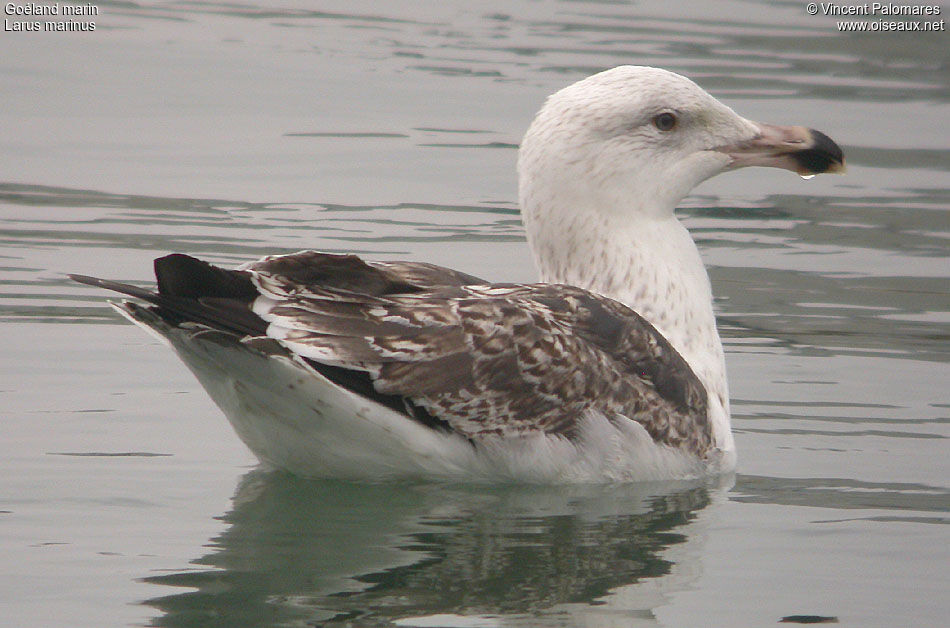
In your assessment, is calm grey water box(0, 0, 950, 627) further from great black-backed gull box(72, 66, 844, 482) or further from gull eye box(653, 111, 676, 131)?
gull eye box(653, 111, 676, 131)

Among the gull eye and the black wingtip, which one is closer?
the black wingtip

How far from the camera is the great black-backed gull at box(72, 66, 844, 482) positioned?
639 cm

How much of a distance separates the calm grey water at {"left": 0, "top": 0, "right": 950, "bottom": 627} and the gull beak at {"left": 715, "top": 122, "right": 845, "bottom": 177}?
113 centimetres

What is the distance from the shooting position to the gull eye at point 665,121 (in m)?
7.77

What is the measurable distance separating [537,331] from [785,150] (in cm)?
183

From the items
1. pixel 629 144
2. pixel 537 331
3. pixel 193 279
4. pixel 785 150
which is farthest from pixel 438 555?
pixel 785 150

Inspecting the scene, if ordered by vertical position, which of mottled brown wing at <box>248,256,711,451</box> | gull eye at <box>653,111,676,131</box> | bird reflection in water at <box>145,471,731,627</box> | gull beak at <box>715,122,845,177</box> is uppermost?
gull eye at <box>653,111,676,131</box>

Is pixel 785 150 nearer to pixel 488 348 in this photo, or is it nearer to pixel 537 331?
pixel 537 331

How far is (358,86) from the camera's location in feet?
53.5

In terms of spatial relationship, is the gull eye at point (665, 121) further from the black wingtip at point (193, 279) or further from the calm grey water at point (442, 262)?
the black wingtip at point (193, 279)

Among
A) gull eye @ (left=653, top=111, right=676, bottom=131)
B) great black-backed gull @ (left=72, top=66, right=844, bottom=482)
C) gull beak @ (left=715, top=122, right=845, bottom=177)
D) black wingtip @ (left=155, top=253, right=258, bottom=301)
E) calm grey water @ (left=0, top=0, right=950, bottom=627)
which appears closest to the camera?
calm grey water @ (left=0, top=0, right=950, bottom=627)

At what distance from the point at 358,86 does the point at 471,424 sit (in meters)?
9.93

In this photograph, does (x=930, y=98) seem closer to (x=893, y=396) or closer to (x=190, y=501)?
(x=893, y=396)

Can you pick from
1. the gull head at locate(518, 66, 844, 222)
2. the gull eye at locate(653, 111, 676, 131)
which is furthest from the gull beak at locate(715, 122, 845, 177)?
the gull eye at locate(653, 111, 676, 131)
